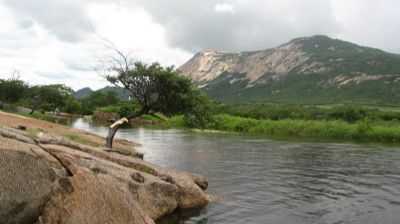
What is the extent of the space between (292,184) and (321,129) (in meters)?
59.3

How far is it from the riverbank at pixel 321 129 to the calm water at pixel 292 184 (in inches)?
959

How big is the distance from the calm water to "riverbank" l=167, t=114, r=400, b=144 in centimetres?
2437

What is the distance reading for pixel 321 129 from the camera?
8812cm

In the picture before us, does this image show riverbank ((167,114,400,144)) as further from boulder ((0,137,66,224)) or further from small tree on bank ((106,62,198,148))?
boulder ((0,137,66,224))

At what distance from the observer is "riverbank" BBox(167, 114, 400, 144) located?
79.2m

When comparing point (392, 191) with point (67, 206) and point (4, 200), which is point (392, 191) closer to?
point (67, 206)

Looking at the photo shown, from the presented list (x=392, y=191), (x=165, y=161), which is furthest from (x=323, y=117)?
(x=392, y=191)

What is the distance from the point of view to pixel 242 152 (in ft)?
169

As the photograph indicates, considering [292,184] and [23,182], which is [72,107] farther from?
[23,182]

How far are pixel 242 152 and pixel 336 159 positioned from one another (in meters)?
10.4

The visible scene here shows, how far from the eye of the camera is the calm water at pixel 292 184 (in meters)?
22.1

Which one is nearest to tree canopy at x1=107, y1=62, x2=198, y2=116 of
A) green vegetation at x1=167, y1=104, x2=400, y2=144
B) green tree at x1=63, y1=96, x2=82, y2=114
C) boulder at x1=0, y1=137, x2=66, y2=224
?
boulder at x1=0, y1=137, x2=66, y2=224

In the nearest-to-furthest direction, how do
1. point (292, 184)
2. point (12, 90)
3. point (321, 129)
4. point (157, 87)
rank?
point (292, 184)
point (157, 87)
point (321, 129)
point (12, 90)

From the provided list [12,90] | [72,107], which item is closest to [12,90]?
[12,90]
